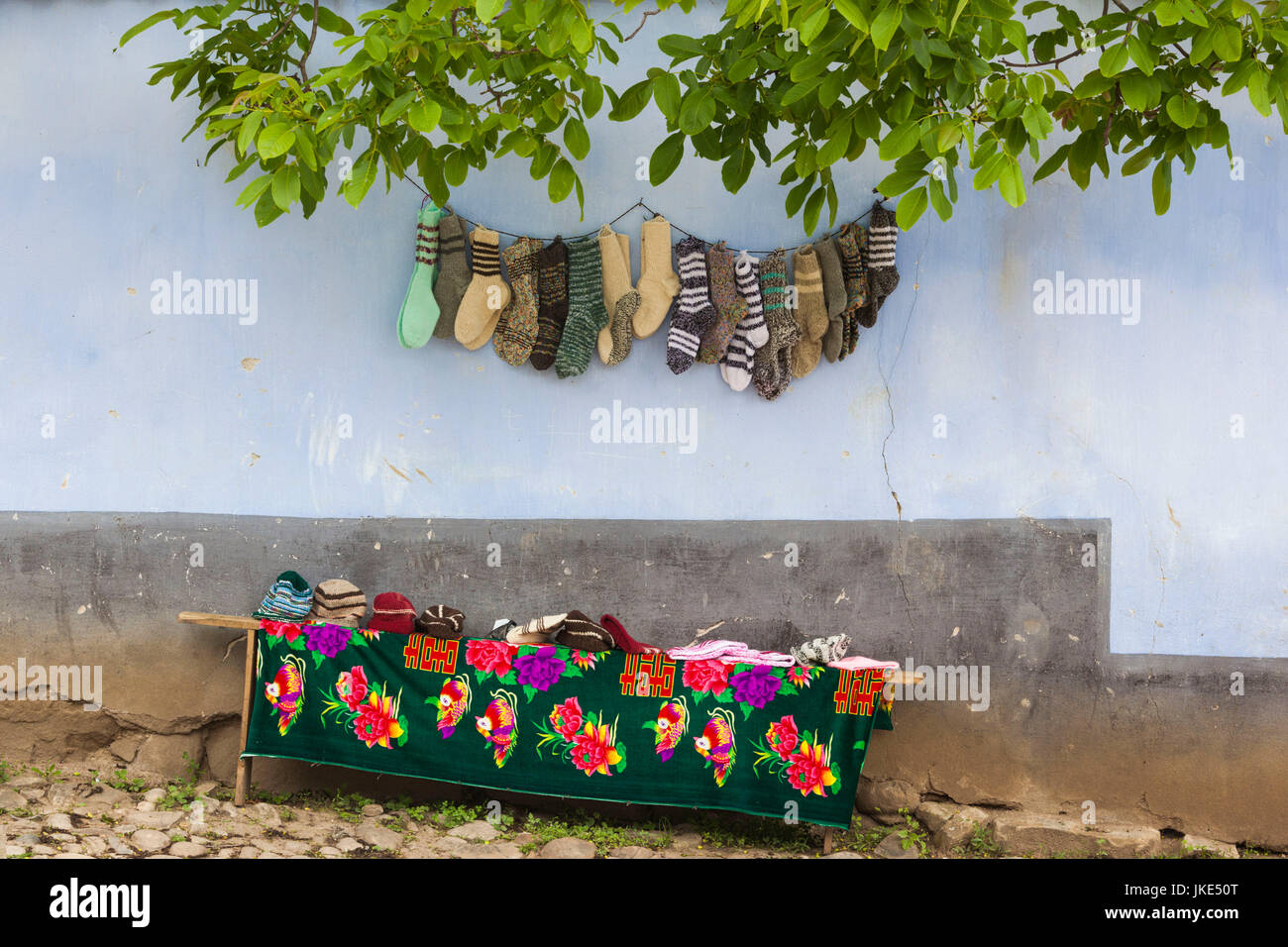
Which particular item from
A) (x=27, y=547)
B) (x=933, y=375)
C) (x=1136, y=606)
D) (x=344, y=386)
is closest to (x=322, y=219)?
(x=344, y=386)

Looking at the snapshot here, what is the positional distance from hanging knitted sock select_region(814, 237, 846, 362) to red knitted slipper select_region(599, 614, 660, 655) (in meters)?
1.36

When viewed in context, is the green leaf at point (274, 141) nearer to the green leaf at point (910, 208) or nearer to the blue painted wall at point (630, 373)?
the blue painted wall at point (630, 373)

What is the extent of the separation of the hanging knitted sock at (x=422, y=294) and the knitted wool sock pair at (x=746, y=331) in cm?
120

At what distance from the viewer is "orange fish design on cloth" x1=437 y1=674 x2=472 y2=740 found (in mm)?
3592

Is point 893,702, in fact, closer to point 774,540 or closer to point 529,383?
point 774,540

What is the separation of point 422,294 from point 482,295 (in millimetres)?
233

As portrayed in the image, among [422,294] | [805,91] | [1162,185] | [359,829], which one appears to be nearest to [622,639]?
[359,829]

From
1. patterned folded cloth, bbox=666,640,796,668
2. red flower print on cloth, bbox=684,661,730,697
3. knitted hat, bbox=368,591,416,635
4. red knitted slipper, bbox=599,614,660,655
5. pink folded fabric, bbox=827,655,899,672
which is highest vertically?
knitted hat, bbox=368,591,416,635

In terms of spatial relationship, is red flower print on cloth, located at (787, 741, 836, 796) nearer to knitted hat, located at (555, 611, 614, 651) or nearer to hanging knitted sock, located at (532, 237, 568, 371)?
knitted hat, located at (555, 611, 614, 651)

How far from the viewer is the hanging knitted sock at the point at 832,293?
12.5 ft

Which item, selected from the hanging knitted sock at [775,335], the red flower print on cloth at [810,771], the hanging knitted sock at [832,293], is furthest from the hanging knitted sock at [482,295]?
the red flower print on cloth at [810,771]

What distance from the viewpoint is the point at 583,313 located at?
386 cm

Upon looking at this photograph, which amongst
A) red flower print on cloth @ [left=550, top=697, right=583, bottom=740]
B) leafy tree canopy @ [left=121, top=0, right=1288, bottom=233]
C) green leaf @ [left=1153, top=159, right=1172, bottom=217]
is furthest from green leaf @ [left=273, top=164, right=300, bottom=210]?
green leaf @ [left=1153, top=159, right=1172, bottom=217]

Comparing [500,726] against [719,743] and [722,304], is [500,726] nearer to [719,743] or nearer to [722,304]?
[719,743]
